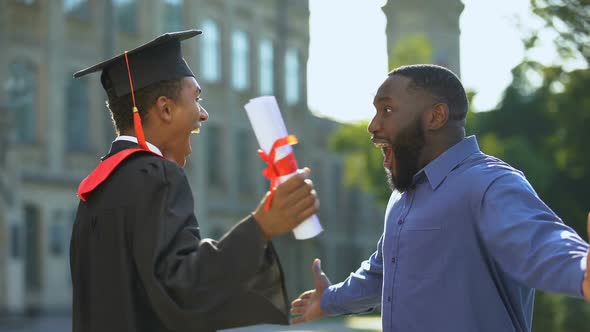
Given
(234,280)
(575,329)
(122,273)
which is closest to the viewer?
(234,280)

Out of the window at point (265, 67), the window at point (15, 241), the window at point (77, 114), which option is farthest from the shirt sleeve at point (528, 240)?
the window at point (265, 67)

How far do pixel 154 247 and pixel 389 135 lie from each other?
5.20ft

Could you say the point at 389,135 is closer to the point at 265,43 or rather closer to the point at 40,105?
the point at 40,105

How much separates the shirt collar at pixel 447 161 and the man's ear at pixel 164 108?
4.15 ft

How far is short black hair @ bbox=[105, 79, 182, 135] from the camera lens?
4660 millimetres

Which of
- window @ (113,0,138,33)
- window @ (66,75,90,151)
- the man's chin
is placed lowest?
window @ (66,75,90,151)

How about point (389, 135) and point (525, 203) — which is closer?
point (525, 203)

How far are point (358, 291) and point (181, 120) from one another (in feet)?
5.22

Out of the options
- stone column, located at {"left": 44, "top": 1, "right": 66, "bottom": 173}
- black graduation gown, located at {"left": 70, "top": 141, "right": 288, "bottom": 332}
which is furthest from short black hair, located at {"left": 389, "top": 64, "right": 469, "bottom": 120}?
stone column, located at {"left": 44, "top": 1, "right": 66, "bottom": 173}

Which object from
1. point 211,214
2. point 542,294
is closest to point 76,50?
point 211,214

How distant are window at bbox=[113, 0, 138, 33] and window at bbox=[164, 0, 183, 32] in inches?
68.6

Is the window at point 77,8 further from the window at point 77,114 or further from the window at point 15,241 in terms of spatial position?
the window at point 15,241

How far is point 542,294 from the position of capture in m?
18.9

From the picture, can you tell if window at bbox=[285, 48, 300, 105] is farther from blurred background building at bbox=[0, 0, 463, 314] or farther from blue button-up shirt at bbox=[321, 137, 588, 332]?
blue button-up shirt at bbox=[321, 137, 588, 332]
